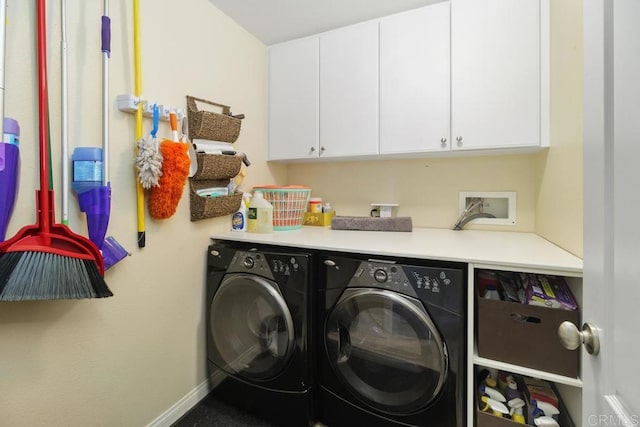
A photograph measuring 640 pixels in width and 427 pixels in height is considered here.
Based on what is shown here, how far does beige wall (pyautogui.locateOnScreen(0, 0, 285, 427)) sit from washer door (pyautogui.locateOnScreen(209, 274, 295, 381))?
0.57 ft

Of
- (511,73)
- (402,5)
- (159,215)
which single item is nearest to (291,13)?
(402,5)

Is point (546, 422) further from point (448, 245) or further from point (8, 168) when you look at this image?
point (8, 168)

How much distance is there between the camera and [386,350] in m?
1.24

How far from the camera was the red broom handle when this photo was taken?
2.95 ft

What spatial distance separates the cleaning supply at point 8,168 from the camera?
31.6 inches

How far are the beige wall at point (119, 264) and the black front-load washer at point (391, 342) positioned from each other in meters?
0.78

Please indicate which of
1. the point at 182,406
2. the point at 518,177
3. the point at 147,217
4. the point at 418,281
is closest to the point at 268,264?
the point at 147,217

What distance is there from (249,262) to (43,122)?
94 cm

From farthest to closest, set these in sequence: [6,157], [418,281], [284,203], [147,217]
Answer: [284,203]
[147,217]
[418,281]
[6,157]

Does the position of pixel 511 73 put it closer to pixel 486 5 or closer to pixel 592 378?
pixel 486 5

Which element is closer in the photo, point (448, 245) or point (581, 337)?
point (581, 337)

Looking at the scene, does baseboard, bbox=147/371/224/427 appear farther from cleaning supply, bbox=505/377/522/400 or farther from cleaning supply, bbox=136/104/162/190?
cleaning supply, bbox=505/377/522/400

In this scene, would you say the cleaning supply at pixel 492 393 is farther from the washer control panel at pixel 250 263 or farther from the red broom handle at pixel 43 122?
the red broom handle at pixel 43 122

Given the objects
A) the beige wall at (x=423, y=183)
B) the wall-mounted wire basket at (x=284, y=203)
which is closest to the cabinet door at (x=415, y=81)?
the beige wall at (x=423, y=183)
